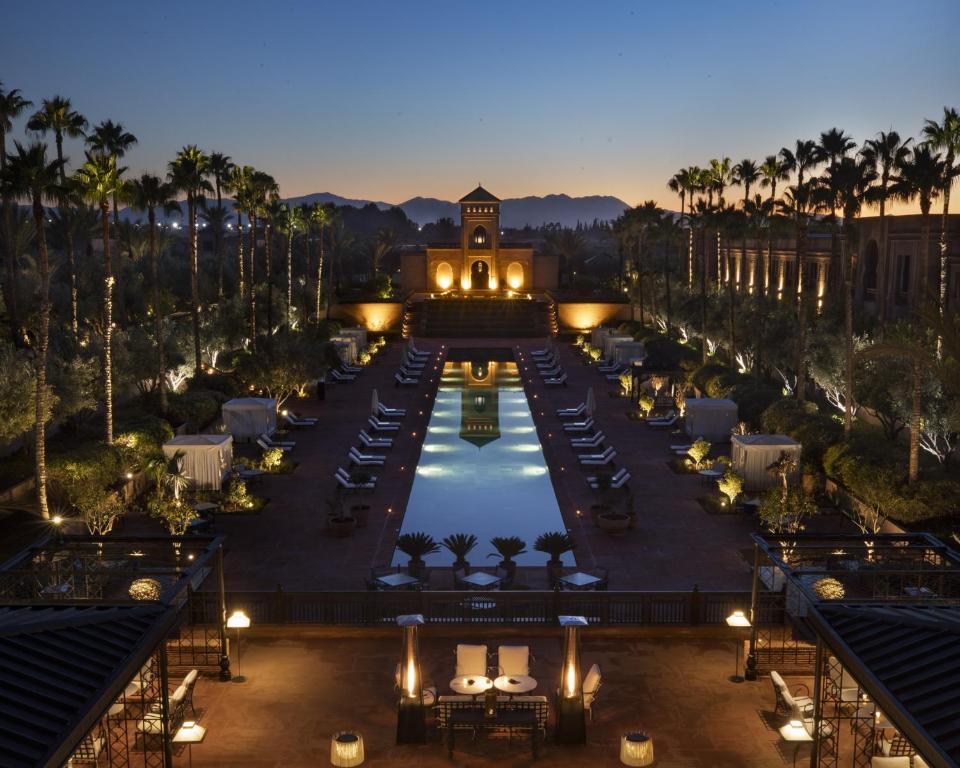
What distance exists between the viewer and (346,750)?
37.7ft

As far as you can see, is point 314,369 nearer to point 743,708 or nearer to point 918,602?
point 743,708

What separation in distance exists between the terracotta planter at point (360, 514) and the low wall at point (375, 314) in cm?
4360

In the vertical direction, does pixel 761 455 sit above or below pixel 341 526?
above

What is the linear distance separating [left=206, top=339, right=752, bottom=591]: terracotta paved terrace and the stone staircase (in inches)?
1217

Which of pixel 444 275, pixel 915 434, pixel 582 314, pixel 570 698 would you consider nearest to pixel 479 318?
pixel 582 314

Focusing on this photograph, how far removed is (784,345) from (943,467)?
14.0 metres

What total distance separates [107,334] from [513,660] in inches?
634

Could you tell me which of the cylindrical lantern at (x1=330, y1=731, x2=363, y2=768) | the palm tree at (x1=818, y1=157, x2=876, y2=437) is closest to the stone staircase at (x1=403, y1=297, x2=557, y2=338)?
the palm tree at (x1=818, y1=157, x2=876, y2=437)

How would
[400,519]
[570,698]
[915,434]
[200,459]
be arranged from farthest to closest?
[200,459]
[400,519]
[915,434]
[570,698]

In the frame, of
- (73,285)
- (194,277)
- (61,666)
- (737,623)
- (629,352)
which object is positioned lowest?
(737,623)

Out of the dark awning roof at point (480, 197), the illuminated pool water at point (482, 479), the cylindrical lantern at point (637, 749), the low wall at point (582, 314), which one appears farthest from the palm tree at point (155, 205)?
the dark awning roof at point (480, 197)

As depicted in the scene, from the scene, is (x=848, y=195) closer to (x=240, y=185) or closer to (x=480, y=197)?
(x=240, y=185)

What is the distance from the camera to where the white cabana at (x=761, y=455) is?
24.1 m

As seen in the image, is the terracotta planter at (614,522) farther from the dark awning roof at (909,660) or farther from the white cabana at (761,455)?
the dark awning roof at (909,660)
